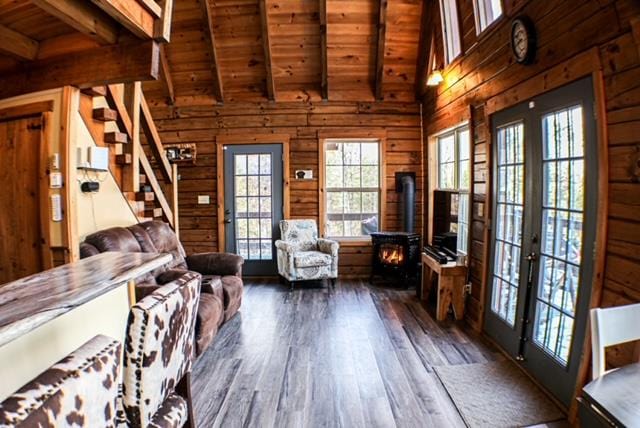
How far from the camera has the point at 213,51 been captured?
477 cm

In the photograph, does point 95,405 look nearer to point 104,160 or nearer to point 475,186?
point 104,160

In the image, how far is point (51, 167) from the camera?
245 cm

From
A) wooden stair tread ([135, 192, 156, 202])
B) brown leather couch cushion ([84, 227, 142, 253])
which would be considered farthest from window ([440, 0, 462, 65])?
brown leather couch cushion ([84, 227, 142, 253])

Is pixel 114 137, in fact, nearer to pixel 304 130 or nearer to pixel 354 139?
pixel 304 130

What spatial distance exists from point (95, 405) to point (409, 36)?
5.21 m

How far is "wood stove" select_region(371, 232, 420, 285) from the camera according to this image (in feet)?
15.8

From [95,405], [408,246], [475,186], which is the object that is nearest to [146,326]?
[95,405]

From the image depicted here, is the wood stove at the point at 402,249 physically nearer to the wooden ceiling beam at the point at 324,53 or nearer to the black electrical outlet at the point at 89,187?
the wooden ceiling beam at the point at 324,53

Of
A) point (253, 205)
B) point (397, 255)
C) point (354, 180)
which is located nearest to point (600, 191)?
point (397, 255)

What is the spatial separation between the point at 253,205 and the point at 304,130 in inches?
55.3

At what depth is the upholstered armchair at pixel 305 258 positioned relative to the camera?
4703 millimetres

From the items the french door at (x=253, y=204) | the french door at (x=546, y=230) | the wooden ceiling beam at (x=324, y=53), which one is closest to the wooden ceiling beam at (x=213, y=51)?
the french door at (x=253, y=204)

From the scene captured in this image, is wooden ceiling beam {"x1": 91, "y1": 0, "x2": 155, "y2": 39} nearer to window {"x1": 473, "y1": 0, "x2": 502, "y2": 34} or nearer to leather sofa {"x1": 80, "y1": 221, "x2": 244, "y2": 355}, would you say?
leather sofa {"x1": 80, "y1": 221, "x2": 244, "y2": 355}

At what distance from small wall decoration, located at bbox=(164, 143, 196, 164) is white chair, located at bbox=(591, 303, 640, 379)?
5215 mm
